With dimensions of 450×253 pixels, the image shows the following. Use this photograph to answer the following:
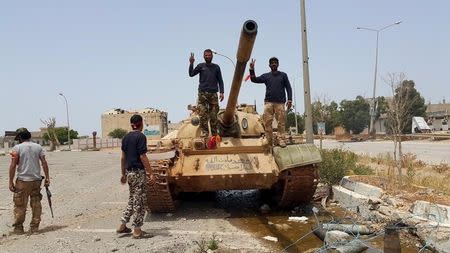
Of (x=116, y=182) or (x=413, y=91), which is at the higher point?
(x=413, y=91)

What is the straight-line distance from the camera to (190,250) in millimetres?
6227

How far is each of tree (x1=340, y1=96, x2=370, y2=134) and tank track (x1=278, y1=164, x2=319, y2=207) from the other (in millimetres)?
56303

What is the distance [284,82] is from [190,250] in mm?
4078

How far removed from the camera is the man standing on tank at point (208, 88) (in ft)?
30.3

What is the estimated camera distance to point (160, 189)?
8383mm

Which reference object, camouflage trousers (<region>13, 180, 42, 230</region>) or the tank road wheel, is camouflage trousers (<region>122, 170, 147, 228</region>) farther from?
the tank road wheel

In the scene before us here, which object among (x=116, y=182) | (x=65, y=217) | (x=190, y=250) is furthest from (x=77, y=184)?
(x=190, y=250)

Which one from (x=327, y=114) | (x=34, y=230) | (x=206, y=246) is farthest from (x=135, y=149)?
(x=327, y=114)

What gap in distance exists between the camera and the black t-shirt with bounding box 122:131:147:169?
7230 mm

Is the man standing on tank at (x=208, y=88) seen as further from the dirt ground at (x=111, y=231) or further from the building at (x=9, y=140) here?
the building at (x=9, y=140)

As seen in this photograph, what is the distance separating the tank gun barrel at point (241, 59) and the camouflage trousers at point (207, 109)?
252 mm

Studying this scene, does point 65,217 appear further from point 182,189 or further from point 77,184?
point 77,184

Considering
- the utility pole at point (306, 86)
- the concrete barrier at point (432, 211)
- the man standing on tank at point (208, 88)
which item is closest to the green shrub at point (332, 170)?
the utility pole at point (306, 86)

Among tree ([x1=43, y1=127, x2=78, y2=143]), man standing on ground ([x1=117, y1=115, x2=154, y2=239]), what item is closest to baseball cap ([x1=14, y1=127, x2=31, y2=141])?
man standing on ground ([x1=117, y1=115, x2=154, y2=239])
